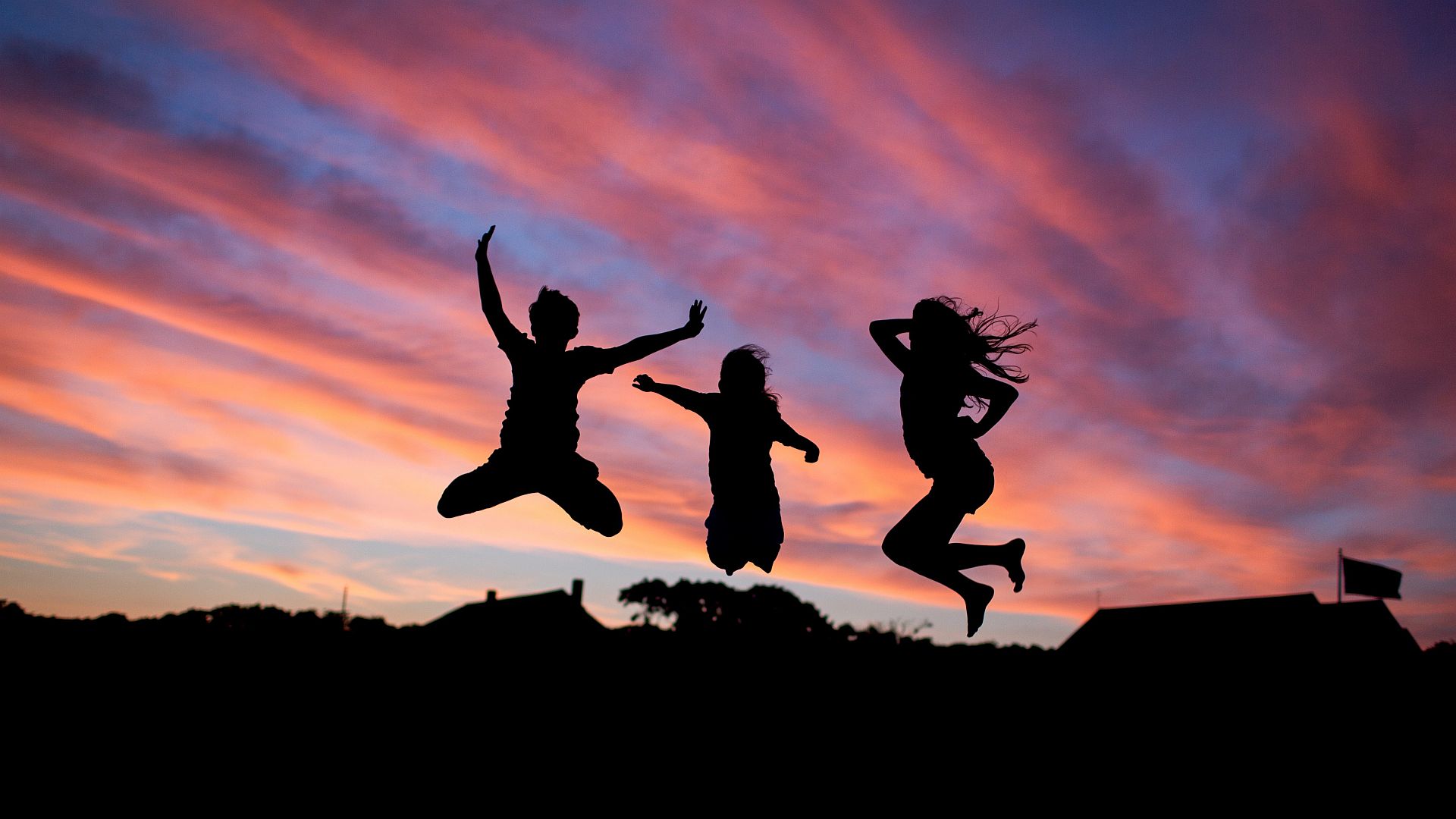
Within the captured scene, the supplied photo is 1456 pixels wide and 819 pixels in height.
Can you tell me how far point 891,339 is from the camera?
7074 mm

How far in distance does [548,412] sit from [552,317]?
716 mm

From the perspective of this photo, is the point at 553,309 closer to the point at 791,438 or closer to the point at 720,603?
the point at 791,438

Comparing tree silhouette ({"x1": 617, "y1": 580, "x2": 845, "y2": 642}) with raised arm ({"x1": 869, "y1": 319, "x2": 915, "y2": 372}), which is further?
tree silhouette ({"x1": 617, "y1": 580, "x2": 845, "y2": 642})

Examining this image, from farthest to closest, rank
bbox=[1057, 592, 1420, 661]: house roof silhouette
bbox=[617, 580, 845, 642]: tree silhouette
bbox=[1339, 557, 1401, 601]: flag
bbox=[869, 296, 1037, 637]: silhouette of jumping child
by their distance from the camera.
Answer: bbox=[617, 580, 845, 642]: tree silhouette, bbox=[1339, 557, 1401, 601]: flag, bbox=[1057, 592, 1420, 661]: house roof silhouette, bbox=[869, 296, 1037, 637]: silhouette of jumping child

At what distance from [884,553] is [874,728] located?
2.23 m

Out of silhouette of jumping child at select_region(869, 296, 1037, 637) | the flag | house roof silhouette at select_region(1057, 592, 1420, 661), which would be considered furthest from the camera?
the flag

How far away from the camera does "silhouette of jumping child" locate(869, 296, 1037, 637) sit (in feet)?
23.1

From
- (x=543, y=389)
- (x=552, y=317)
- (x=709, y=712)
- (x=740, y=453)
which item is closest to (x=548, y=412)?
(x=543, y=389)

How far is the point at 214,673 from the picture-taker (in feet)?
28.8

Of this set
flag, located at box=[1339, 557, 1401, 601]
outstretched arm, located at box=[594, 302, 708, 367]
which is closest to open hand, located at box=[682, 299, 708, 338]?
outstretched arm, located at box=[594, 302, 708, 367]

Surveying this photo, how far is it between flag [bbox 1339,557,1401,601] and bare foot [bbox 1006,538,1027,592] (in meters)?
28.4

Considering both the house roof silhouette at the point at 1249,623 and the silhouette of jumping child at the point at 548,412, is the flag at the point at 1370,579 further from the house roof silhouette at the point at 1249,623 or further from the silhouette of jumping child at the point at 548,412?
the silhouette of jumping child at the point at 548,412

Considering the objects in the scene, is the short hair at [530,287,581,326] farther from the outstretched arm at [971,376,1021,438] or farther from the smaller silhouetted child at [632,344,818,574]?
the outstretched arm at [971,376,1021,438]

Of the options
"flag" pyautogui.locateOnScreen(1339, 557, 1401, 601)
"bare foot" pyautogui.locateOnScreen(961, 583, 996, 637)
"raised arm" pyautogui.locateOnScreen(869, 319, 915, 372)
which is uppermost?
"flag" pyautogui.locateOnScreen(1339, 557, 1401, 601)
